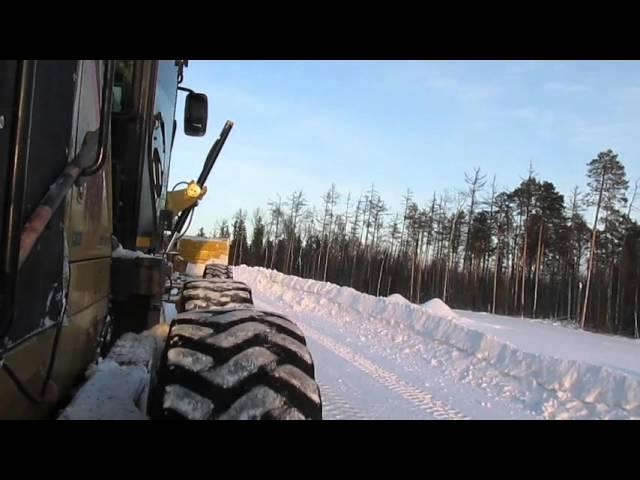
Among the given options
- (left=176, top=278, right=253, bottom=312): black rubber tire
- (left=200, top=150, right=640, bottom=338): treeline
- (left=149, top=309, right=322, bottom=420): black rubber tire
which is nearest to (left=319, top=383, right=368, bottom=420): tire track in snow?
(left=176, top=278, right=253, bottom=312): black rubber tire

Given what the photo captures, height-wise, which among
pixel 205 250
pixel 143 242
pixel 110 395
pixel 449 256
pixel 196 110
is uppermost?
pixel 196 110

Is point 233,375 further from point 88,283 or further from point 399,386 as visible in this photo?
point 399,386

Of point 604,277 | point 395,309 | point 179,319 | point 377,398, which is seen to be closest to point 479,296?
point 604,277

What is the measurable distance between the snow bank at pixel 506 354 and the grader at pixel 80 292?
676 centimetres

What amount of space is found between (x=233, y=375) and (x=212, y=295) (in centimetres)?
257

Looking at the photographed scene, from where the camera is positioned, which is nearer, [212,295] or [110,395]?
[110,395]

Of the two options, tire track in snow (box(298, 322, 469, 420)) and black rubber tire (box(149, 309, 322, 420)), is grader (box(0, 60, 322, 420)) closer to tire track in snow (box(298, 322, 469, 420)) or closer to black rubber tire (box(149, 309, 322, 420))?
black rubber tire (box(149, 309, 322, 420))

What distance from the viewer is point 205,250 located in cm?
1458

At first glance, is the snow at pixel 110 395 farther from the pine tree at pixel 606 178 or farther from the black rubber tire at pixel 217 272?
the pine tree at pixel 606 178

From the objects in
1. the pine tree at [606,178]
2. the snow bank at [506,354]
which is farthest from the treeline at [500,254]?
the snow bank at [506,354]

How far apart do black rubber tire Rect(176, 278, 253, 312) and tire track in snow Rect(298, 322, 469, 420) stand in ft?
8.45

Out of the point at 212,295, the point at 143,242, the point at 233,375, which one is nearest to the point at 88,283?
the point at 233,375
